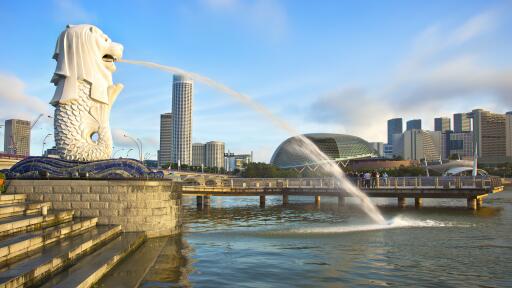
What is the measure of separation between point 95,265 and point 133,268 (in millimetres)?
1560

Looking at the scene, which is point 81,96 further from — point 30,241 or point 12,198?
point 30,241

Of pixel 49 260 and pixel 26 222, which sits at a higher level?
pixel 26 222

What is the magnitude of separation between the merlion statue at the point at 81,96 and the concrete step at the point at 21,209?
720cm

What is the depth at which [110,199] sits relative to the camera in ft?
58.6

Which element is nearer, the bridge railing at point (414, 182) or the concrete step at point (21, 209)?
the concrete step at point (21, 209)

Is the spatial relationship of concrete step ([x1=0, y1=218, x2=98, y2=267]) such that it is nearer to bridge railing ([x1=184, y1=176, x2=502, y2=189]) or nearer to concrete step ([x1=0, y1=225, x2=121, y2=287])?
concrete step ([x1=0, y1=225, x2=121, y2=287])

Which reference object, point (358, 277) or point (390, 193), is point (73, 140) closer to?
point (358, 277)

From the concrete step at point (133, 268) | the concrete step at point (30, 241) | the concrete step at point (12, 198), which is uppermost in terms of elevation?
the concrete step at point (12, 198)

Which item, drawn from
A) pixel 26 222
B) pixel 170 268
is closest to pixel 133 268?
pixel 170 268

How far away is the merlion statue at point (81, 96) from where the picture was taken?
22766 millimetres

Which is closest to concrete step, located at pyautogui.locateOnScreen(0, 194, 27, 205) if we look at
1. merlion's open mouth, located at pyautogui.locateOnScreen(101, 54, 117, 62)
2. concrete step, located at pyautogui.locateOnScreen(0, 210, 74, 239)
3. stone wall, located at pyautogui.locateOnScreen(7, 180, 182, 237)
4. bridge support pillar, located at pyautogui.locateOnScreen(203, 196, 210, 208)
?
stone wall, located at pyautogui.locateOnScreen(7, 180, 182, 237)

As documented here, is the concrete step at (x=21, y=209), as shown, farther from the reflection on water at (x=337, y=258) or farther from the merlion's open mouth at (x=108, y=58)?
the merlion's open mouth at (x=108, y=58)

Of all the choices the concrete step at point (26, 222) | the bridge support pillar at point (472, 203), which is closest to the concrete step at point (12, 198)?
the concrete step at point (26, 222)

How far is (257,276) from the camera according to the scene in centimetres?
1275
